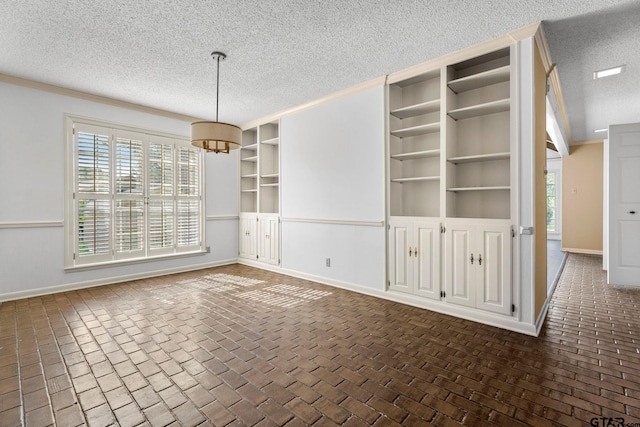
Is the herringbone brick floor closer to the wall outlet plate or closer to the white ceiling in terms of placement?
the wall outlet plate

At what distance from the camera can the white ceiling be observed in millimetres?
2500

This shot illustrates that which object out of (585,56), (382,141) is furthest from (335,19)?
(585,56)

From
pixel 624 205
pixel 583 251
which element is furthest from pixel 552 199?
pixel 624 205

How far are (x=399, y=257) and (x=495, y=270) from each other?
105 centimetres

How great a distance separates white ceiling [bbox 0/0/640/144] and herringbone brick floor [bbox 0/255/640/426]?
272 centimetres

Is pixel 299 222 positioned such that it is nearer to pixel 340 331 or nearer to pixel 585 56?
pixel 340 331

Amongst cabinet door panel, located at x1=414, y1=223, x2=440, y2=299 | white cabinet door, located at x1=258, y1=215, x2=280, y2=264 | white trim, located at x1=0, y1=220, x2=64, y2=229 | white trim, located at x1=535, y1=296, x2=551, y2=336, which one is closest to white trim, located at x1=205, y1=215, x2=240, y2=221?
white cabinet door, located at x1=258, y1=215, x2=280, y2=264

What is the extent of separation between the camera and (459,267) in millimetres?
3221

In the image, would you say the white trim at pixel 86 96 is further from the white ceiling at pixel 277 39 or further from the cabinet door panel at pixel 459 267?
the cabinet door panel at pixel 459 267

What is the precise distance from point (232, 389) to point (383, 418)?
37.0 inches

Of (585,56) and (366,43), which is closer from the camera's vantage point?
(366,43)

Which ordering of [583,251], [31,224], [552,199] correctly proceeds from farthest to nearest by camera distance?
1. [552,199]
2. [583,251]
3. [31,224]

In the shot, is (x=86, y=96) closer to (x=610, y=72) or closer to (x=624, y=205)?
(x=610, y=72)

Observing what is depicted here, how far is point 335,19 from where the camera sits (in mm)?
2668
